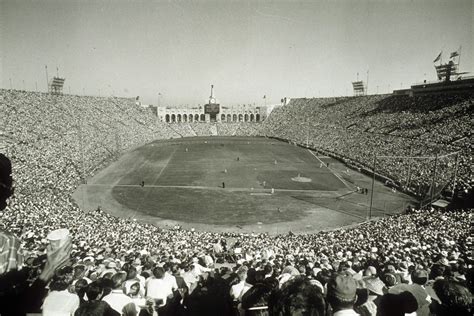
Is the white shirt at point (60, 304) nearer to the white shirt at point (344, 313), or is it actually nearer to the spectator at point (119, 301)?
the spectator at point (119, 301)

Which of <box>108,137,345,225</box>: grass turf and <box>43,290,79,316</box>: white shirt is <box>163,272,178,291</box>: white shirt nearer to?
<box>43,290,79,316</box>: white shirt

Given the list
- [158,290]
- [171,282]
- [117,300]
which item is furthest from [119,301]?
[171,282]

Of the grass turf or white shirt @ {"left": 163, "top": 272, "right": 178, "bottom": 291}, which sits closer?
white shirt @ {"left": 163, "top": 272, "right": 178, "bottom": 291}

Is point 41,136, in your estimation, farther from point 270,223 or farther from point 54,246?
point 54,246

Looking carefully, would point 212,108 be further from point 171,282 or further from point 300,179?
point 171,282

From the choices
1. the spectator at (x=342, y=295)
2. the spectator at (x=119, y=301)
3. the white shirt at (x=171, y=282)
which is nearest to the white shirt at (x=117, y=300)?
the spectator at (x=119, y=301)

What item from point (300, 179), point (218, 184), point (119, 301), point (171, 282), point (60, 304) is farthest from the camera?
point (300, 179)

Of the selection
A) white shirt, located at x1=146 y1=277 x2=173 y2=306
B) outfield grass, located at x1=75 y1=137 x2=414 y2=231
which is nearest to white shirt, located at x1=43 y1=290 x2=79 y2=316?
white shirt, located at x1=146 y1=277 x2=173 y2=306
